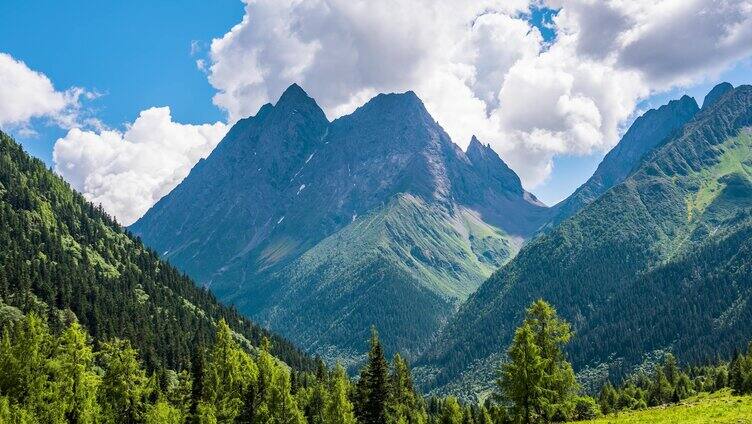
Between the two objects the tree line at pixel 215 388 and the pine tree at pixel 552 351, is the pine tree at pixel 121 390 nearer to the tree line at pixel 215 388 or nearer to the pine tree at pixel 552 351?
the tree line at pixel 215 388

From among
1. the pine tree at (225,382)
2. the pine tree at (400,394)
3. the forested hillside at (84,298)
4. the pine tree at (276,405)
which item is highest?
the forested hillside at (84,298)

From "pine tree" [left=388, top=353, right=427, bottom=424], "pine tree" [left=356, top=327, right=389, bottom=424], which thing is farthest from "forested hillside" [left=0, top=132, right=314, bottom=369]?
"pine tree" [left=356, top=327, right=389, bottom=424]

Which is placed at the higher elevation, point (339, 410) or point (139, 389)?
point (139, 389)

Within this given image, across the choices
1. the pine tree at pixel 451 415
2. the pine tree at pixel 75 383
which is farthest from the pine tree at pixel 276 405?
the pine tree at pixel 451 415

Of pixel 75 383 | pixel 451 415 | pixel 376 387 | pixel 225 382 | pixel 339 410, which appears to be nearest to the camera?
pixel 75 383

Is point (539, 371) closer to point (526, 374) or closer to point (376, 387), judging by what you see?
Answer: point (526, 374)

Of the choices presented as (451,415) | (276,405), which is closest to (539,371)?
(276,405)

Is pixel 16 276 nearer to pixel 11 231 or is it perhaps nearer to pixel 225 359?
pixel 11 231

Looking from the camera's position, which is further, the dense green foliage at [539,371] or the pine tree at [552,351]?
the pine tree at [552,351]

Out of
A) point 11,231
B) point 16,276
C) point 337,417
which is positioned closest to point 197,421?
point 337,417

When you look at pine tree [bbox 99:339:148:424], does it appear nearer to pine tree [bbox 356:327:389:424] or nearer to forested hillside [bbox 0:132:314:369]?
pine tree [bbox 356:327:389:424]

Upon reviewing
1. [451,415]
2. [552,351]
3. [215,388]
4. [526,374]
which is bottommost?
[451,415]

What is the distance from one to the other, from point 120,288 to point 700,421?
594 ft

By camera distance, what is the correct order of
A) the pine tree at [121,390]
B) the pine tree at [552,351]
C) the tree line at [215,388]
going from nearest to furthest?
the pine tree at [552,351], the tree line at [215,388], the pine tree at [121,390]
